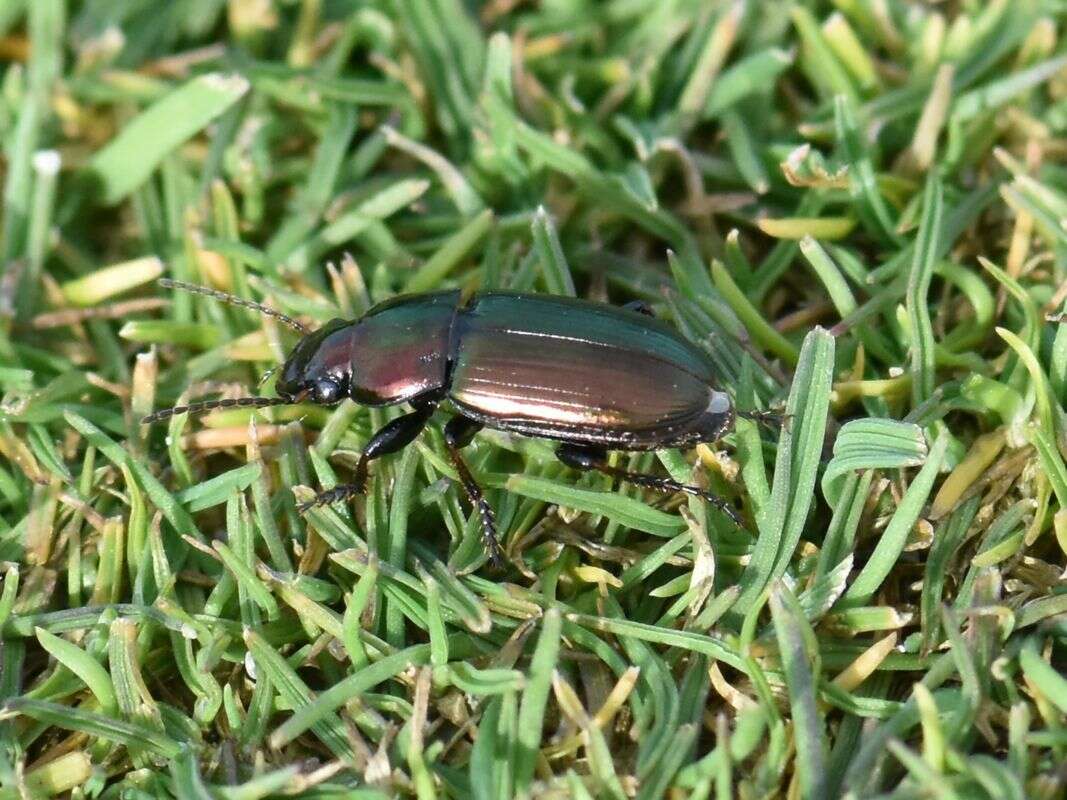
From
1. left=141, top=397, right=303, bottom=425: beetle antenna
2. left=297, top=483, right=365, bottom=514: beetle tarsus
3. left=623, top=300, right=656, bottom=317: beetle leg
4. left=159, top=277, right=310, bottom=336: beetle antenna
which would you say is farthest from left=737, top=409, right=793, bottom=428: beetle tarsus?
left=159, top=277, right=310, bottom=336: beetle antenna

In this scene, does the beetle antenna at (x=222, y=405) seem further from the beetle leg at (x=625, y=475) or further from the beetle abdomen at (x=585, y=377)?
the beetle leg at (x=625, y=475)

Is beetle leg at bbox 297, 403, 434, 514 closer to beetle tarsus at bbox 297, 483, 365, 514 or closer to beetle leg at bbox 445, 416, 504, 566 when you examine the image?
beetle tarsus at bbox 297, 483, 365, 514

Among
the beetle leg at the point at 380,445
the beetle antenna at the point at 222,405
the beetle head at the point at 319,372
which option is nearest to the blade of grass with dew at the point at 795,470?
the beetle leg at the point at 380,445

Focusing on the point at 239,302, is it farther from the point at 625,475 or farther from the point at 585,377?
the point at 625,475

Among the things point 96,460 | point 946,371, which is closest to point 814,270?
point 946,371

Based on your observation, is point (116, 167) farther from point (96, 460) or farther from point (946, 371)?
point (946, 371)

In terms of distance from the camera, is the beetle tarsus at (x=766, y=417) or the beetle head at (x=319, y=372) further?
the beetle head at (x=319, y=372)

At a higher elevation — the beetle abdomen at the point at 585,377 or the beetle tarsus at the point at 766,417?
the beetle abdomen at the point at 585,377

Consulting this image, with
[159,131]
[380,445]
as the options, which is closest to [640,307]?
[380,445]
